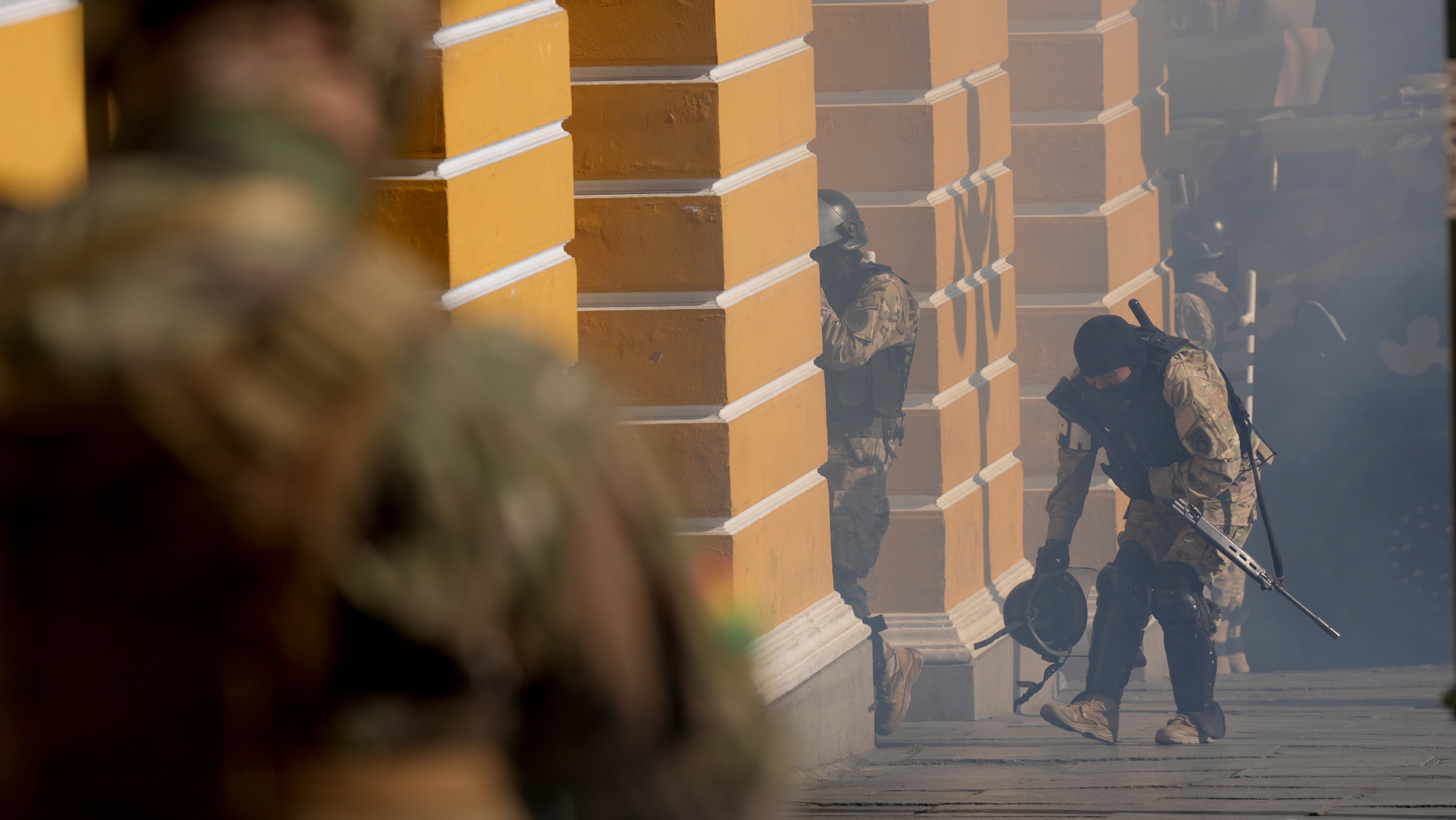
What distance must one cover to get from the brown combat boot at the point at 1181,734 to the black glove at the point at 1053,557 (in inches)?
37.2

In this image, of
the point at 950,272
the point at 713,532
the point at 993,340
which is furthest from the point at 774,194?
the point at 993,340

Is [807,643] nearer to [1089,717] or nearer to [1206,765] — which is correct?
[1206,765]

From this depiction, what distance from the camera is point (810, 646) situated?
22.1ft

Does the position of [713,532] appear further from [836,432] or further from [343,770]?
[343,770]

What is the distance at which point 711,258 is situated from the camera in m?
6.01

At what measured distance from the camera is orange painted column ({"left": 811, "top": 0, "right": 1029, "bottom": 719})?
9.08 meters

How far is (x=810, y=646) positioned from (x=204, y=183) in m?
5.88

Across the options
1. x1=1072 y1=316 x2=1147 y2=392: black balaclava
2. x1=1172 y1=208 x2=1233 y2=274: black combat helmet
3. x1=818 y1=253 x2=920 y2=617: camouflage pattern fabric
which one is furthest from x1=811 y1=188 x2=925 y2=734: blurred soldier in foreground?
x1=1172 y1=208 x2=1233 y2=274: black combat helmet

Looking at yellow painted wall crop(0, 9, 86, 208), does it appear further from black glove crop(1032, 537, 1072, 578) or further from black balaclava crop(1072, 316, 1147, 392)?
black glove crop(1032, 537, 1072, 578)

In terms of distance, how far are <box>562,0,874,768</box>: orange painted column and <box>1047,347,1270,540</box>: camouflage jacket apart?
6.20 feet

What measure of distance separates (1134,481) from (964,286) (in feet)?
5.83

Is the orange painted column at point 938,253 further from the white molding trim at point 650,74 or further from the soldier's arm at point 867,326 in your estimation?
the white molding trim at point 650,74

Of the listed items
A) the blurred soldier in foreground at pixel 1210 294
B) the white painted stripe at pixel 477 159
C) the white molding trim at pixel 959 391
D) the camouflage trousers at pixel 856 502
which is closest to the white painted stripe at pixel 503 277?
the white painted stripe at pixel 477 159

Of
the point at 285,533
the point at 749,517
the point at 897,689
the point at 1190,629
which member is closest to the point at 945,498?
the point at 897,689
